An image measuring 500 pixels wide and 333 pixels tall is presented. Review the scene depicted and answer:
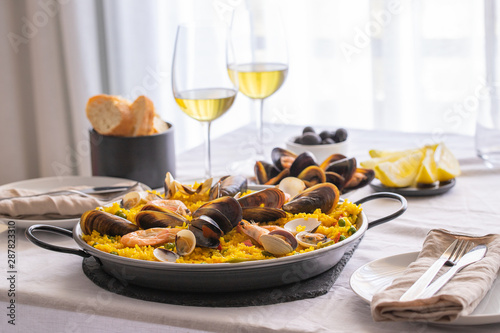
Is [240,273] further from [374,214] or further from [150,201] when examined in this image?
[374,214]

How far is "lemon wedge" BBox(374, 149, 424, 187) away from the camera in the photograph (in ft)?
4.07

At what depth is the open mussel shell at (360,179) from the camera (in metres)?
1.20

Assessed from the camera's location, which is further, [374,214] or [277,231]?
[374,214]

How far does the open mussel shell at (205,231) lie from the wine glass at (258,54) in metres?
0.66

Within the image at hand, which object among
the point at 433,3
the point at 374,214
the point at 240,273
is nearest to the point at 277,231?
Result: the point at 240,273

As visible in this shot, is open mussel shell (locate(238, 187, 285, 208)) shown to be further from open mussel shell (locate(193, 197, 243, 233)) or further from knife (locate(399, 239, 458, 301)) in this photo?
knife (locate(399, 239, 458, 301))

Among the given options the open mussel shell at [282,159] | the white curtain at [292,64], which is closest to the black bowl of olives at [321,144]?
the open mussel shell at [282,159]

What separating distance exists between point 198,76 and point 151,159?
230 millimetres

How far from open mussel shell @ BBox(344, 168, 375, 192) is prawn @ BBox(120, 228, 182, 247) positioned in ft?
1.53

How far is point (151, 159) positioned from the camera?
1.35 metres

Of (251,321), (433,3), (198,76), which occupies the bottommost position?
(251,321)

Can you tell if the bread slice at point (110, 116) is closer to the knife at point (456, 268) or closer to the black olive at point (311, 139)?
the black olive at point (311, 139)

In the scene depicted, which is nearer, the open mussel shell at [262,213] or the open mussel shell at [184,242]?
the open mussel shell at [184,242]

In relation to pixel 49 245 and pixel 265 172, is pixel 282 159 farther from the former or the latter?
→ pixel 49 245
